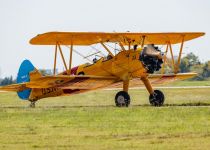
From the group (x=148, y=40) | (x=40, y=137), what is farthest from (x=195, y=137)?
(x=148, y=40)

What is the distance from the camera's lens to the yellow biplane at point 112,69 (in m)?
26.5

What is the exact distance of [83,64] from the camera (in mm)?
28688

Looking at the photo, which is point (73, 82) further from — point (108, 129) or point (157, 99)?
point (108, 129)

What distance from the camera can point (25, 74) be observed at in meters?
30.6

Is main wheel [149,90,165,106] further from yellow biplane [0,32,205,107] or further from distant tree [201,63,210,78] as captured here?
distant tree [201,63,210,78]

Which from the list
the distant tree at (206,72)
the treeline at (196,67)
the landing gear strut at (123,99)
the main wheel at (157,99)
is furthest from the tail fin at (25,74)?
the distant tree at (206,72)

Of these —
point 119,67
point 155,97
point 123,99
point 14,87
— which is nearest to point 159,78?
point 155,97

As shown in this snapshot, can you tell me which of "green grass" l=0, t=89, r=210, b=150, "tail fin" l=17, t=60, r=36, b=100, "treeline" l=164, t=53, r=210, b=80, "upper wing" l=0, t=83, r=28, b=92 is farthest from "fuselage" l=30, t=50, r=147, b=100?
"treeline" l=164, t=53, r=210, b=80

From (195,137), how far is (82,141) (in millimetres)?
2595

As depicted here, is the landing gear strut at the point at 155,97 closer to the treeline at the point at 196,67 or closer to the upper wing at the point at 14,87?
the upper wing at the point at 14,87

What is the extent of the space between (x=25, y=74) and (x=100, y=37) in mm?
4316

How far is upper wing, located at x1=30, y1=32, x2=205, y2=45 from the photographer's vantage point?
27.1 meters

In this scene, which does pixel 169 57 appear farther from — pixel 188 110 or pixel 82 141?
pixel 82 141

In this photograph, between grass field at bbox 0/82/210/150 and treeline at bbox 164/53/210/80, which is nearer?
grass field at bbox 0/82/210/150
